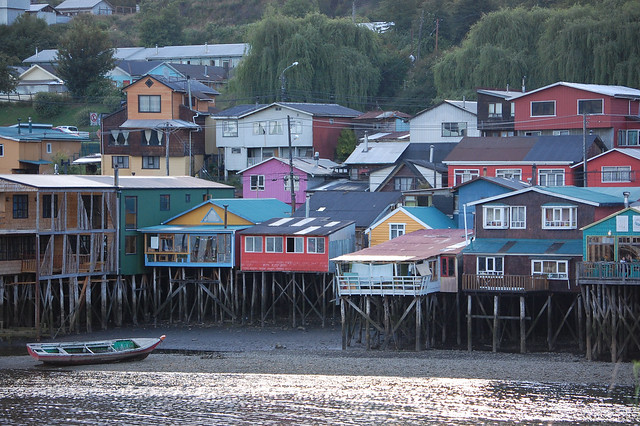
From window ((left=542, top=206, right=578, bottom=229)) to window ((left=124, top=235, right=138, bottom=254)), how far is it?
20.0m

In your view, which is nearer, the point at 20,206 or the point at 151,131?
the point at 20,206

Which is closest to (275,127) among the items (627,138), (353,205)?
(353,205)

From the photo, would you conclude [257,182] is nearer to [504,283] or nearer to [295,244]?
[295,244]

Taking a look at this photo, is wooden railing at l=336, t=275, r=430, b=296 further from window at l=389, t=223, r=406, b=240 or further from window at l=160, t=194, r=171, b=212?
window at l=160, t=194, r=171, b=212

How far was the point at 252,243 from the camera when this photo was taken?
4884 cm

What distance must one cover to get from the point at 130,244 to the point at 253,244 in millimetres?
6362

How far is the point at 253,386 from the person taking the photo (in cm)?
3509

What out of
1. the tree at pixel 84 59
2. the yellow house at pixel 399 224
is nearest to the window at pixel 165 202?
the yellow house at pixel 399 224

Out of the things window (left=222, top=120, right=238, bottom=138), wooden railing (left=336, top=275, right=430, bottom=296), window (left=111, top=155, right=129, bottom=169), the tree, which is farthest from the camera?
the tree

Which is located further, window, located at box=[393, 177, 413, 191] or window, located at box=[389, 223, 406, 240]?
window, located at box=[393, 177, 413, 191]

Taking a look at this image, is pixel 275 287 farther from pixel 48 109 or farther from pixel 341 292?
pixel 48 109

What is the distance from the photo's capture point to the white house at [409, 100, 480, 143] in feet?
222

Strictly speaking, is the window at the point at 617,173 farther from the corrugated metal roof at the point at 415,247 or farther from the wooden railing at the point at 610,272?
the wooden railing at the point at 610,272

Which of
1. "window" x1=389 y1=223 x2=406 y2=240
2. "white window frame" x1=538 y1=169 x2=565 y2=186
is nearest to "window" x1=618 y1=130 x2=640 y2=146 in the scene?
"white window frame" x1=538 y1=169 x2=565 y2=186
